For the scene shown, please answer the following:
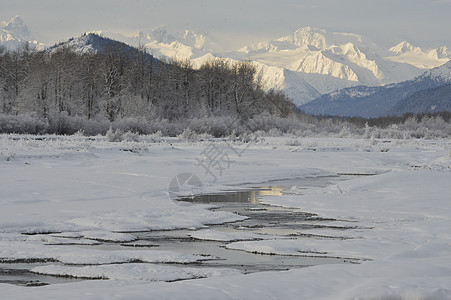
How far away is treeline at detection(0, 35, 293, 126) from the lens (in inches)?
2422

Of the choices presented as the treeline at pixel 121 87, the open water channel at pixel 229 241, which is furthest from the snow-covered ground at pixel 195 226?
the treeline at pixel 121 87

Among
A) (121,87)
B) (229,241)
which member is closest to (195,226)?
(229,241)

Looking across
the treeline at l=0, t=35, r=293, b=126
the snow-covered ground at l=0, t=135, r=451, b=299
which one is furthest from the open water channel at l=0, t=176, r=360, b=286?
the treeline at l=0, t=35, r=293, b=126

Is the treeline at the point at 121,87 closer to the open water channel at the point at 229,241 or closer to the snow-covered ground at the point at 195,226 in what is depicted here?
the snow-covered ground at the point at 195,226

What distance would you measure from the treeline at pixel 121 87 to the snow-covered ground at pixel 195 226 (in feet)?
95.5

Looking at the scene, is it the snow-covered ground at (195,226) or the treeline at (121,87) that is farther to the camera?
the treeline at (121,87)

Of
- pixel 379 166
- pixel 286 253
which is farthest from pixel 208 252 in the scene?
pixel 379 166

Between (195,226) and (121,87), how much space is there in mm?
61990

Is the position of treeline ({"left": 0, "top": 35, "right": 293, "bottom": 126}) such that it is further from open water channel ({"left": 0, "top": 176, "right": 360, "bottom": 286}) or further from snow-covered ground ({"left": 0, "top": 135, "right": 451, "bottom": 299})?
open water channel ({"left": 0, "top": 176, "right": 360, "bottom": 286})

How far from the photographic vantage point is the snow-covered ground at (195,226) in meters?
7.32

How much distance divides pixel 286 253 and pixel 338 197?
8021 millimetres

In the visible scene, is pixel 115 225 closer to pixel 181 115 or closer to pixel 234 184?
pixel 234 184

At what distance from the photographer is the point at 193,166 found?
2695cm

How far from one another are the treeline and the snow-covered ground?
95.5 feet
